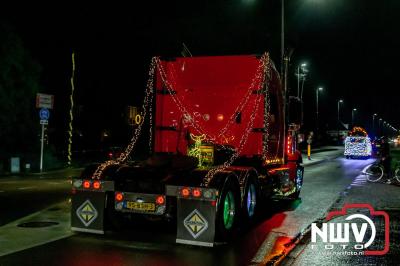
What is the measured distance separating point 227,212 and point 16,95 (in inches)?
801

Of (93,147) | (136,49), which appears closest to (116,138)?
(93,147)

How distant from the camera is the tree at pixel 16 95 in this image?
25.4 metres

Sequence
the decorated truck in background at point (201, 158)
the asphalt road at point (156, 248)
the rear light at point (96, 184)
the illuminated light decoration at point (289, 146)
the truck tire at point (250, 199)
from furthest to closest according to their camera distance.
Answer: the illuminated light decoration at point (289, 146)
the truck tire at point (250, 199)
the rear light at point (96, 184)
the decorated truck in background at point (201, 158)
the asphalt road at point (156, 248)

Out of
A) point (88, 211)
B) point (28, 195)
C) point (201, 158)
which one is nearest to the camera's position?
point (88, 211)

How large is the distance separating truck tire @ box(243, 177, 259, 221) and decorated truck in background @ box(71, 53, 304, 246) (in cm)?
2

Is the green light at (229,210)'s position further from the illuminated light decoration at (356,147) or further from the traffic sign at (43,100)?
the illuminated light decoration at (356,147)

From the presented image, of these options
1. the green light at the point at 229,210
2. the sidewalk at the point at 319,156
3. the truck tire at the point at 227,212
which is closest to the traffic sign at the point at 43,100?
the sidewalk at the point at 319,156

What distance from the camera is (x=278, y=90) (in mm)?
12492

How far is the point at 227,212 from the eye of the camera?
29.2ft

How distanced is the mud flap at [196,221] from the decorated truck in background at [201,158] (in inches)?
0.6

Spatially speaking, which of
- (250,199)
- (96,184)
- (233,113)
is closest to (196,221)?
(96,184)

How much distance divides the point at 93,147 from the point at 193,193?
42.9 meters

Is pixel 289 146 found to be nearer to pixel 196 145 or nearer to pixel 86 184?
pixel 196 145

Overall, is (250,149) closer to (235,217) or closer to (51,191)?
(235,217)
